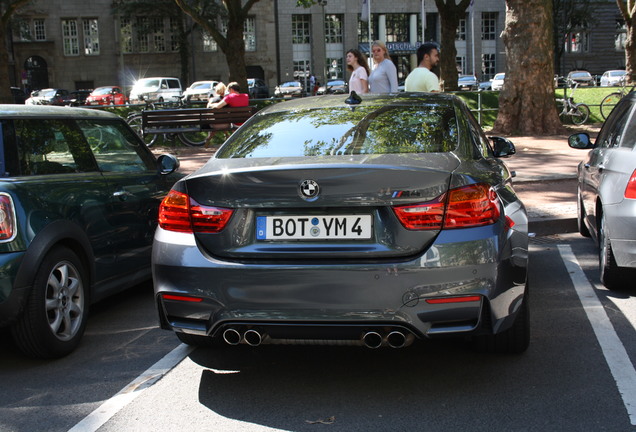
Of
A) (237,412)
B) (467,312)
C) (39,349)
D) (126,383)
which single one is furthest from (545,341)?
(39,349)

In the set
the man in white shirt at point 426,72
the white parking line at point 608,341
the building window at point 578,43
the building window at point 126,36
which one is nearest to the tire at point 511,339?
the white parking line at point 608,341

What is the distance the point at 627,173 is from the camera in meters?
5.54

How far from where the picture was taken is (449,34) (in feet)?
94.5

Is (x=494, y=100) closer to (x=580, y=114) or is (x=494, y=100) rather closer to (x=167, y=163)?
(x=580, y=114)

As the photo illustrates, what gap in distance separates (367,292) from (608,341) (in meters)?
1.89

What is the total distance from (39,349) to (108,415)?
103cm

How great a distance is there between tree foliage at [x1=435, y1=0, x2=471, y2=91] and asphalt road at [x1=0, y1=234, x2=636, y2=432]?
78.9 ft

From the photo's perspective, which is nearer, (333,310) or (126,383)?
(333,310)

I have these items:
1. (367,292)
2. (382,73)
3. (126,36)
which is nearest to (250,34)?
(126,36)

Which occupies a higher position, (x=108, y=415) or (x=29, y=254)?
(x=29, y=254)

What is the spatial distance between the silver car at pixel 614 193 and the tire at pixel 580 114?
14.5m

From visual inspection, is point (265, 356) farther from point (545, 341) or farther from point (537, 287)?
point (537, 287)

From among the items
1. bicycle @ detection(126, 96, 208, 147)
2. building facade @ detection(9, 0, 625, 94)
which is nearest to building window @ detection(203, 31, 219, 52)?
building facade @ detection(9, 0, 625, 94)

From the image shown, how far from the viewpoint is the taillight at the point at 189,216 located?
3.90 meters
